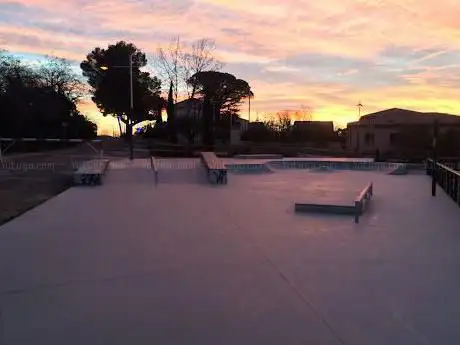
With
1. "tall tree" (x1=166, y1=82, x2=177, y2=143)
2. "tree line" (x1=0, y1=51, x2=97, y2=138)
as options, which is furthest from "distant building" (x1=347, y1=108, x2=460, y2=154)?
"tree line" (x1=0, y1=51, x2=97, y2=138)

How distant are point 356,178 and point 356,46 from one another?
20.9ft

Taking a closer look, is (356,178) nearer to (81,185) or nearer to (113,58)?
(81,185)

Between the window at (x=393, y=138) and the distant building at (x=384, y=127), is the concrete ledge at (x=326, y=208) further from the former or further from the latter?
the window at (x=393, y=138)

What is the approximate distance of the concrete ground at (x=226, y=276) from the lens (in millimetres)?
3797

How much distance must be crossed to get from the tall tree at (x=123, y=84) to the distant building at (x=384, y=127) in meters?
22.0

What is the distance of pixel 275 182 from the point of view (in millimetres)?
15820

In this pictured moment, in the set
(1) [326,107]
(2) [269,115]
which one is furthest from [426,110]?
(2) [269,115]

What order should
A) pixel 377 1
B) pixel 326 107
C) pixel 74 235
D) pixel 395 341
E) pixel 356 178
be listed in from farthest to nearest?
pixel 326 107, pixel 356 178, pixel 377 1, pixel 74 235, pixel 395 341

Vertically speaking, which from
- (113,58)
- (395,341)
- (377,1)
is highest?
(113,58)

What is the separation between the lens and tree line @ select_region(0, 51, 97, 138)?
1420 inches

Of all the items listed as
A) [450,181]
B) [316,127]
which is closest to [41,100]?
[316,127]

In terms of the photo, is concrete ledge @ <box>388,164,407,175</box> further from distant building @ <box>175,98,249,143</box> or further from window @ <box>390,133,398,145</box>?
distant building @ <box>175,98,249,143</box>

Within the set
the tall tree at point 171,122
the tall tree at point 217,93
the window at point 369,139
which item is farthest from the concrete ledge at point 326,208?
the window at point 369,139

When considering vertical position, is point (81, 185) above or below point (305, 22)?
below
